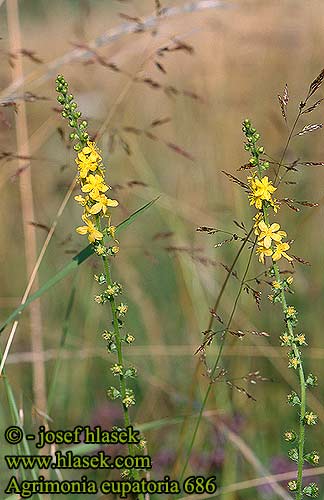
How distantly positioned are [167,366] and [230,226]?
686 millimetres

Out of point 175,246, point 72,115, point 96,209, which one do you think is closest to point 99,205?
point 96,209

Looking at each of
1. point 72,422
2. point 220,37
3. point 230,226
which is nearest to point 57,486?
point 72,422

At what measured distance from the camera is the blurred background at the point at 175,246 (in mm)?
2299

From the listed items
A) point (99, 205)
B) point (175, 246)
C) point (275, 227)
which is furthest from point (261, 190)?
point (175, 246)

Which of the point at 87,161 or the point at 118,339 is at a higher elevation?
the point at 87,161

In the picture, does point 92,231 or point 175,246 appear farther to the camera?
point 175,246

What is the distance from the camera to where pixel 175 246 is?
9.28ft

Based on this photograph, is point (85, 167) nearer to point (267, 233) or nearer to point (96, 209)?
point (96, 209)

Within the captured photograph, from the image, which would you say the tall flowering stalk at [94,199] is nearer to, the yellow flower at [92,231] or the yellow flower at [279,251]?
the yellow flower at [92,231]

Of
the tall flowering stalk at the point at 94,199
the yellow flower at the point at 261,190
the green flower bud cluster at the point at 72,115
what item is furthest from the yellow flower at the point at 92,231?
the yellow flower at the point at 261,190

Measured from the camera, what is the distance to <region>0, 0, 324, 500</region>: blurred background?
230 cm

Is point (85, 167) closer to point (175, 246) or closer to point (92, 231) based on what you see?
point (92, 231)

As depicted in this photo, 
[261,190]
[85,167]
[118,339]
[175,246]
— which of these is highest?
[175,246]

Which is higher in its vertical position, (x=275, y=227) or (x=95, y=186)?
(x=95, y=186)
